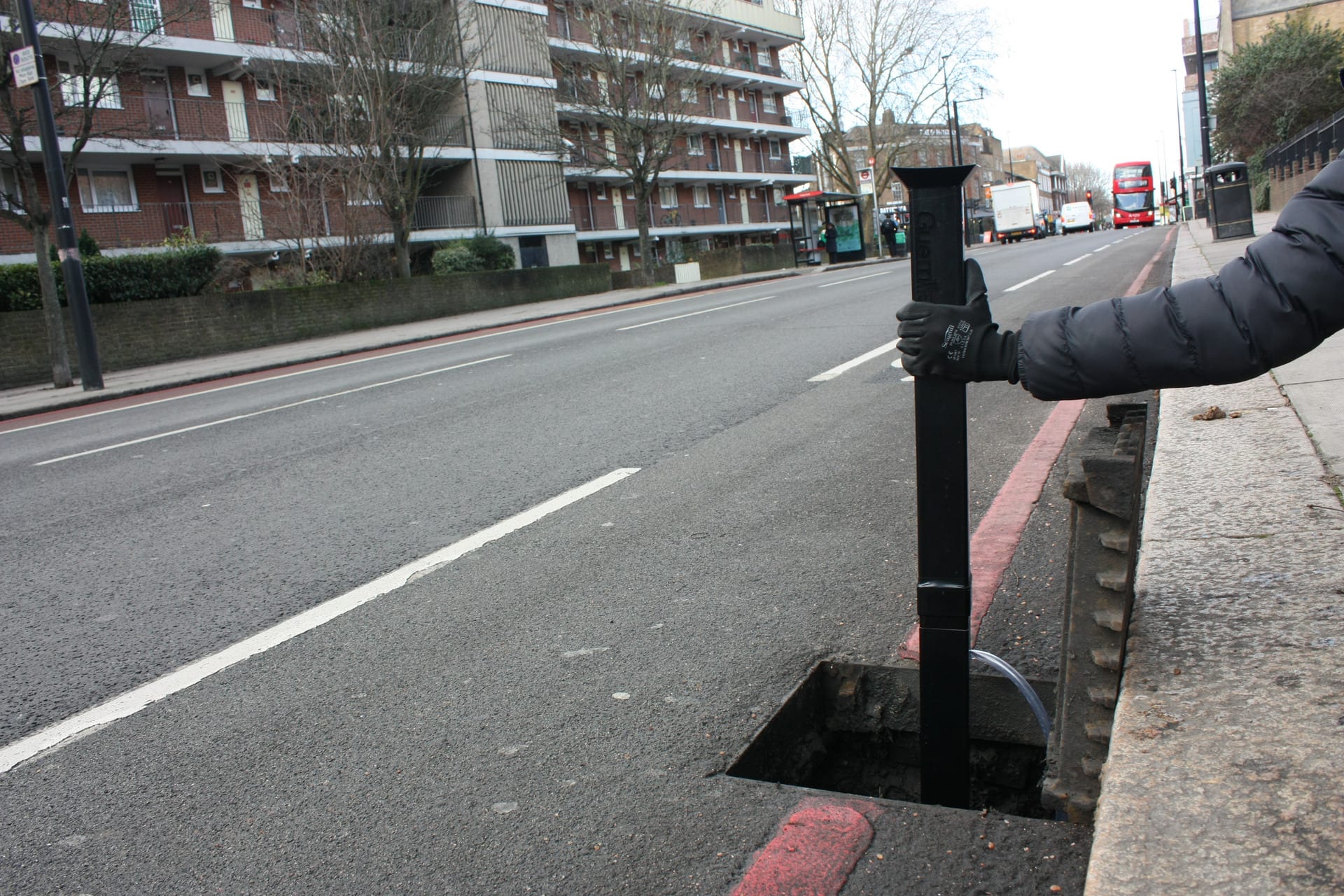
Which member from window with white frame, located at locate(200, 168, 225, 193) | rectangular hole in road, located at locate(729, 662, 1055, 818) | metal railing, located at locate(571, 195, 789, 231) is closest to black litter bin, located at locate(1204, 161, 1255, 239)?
rectangular hole in road, located at locate(729, 662, 1055, 818)

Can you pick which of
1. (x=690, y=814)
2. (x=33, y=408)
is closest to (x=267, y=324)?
(x=33, y=408)

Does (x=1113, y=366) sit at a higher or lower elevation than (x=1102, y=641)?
higher

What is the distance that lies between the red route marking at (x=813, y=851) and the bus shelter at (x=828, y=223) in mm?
40778

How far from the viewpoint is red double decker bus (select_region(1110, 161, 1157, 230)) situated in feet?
232

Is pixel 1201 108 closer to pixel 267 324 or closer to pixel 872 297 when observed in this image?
pixel 872 297

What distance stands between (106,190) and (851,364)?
84.2 ft

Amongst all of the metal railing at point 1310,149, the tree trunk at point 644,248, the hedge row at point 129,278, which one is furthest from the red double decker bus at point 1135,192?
the hedge row at point 129,278

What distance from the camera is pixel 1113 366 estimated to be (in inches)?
69.4

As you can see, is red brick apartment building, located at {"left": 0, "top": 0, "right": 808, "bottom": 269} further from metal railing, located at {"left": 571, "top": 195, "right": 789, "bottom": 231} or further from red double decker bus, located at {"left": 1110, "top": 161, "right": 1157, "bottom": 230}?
red double decker bus, located at {"left": 1110, "top": 161, "right": 1157, "bottom": 230}

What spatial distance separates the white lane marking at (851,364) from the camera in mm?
8445

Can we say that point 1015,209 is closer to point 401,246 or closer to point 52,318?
point 401,246

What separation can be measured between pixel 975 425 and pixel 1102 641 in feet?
13.7

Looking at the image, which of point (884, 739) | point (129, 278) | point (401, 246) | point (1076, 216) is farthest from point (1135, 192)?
point (884, 739)

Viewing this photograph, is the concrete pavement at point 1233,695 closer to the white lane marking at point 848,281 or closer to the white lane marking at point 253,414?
the white lane marking at point 253,414
